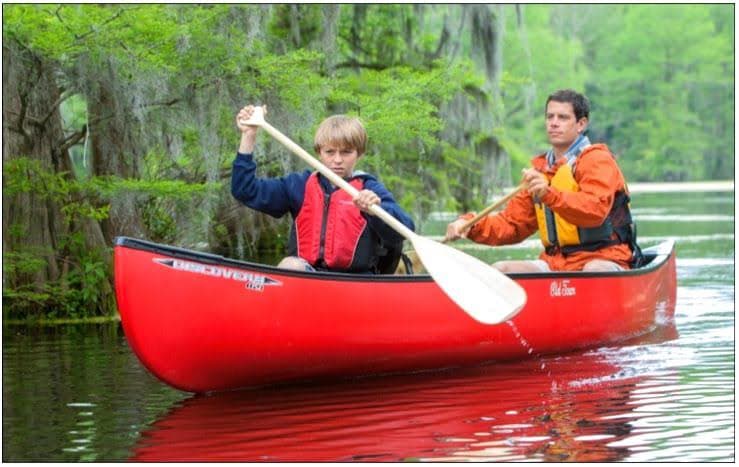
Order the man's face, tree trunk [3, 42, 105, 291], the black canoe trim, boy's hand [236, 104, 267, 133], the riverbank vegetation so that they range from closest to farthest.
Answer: the black canoe trim, boy's hand [236, 104, 267, 133], the man's face, the riverbank vegetation, tree trunk [3, 42, 105, 291]

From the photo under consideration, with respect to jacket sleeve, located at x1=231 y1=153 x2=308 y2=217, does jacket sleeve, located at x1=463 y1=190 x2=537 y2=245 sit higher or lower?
lower

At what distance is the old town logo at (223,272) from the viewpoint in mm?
7277

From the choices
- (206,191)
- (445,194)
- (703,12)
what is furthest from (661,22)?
(206,191)

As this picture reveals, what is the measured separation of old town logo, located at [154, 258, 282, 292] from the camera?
7277 mm

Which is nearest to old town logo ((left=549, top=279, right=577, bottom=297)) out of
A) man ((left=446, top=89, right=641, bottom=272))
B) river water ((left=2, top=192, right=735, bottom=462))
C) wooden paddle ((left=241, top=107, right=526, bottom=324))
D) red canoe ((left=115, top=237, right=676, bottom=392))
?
red canoe ((left=115, top=237, right=676, bottom=392))

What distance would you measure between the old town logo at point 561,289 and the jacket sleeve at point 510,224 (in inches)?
24.0

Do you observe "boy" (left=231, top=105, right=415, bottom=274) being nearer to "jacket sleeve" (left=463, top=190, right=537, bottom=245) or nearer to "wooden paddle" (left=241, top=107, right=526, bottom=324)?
"wooden paddle" (left=241, top=107, right=526, bottom=324)

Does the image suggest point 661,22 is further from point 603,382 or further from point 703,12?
point 603,382

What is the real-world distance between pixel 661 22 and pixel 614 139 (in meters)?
4.85

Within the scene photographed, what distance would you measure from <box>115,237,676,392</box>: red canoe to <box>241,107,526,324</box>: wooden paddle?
0.70 ft

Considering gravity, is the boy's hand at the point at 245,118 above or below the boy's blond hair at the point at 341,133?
above

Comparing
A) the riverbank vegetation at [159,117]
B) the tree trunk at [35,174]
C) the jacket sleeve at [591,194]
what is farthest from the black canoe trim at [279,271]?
the tree trunk at [35,174]

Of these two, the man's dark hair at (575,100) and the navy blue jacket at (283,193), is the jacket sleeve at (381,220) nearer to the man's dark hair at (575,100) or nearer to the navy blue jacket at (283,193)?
the navy blue jacket at (283,193)

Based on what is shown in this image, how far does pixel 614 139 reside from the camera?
201 ft
